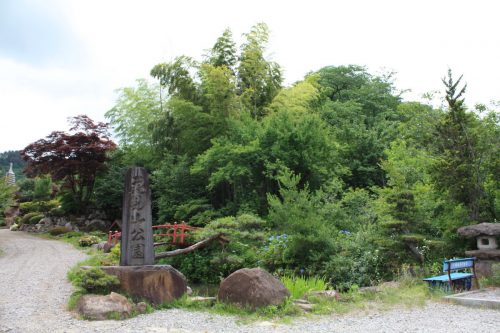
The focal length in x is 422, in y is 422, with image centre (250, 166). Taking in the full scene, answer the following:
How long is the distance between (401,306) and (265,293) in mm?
1842

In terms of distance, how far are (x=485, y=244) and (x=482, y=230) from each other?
0.38m

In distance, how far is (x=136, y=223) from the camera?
6.13 metres

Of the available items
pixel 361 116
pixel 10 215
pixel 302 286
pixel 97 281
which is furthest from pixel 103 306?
pixel 10 215

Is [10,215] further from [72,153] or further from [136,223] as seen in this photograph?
[136,223]

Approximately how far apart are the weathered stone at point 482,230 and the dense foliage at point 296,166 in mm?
693

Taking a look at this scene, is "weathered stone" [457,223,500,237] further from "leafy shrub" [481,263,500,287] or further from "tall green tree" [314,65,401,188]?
"tall green tree" [314,65,401,188]

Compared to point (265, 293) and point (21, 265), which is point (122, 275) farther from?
point (21, 265)

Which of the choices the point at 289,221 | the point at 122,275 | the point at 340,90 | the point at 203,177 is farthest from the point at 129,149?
the point at 122,275

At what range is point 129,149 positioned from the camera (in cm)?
1847

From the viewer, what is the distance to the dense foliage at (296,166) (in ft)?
25.6

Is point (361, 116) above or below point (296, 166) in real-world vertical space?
above

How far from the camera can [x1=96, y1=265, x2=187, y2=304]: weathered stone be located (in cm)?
570

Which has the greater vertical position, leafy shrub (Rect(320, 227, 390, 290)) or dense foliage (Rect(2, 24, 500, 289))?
dense foliage (Rect(2, 24, 500, 289))

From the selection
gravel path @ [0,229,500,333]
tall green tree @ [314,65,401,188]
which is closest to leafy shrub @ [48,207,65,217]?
tall green tree @ [314,65,401,188]
